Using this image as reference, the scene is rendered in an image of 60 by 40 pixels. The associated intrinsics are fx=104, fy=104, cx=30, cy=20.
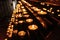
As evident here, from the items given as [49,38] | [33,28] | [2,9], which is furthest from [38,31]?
[2,9]

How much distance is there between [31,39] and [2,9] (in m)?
6.70

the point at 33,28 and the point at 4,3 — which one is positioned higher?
the point at 33,28

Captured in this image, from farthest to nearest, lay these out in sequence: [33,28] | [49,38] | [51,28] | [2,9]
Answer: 1. [2,9]
2. [33,28]
3. [51,28]
4. [49,38]

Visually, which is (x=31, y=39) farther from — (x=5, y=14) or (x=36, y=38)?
(x=5, y=14)

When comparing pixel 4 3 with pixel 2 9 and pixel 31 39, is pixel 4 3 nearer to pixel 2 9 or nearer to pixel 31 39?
pixel 2 9

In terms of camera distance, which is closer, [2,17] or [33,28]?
[33,28]

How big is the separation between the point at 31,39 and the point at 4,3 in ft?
22.1

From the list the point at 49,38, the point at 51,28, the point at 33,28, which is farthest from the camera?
the point at 33,28

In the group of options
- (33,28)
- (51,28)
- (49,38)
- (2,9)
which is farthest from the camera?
(2,9)

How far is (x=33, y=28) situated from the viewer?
1397 mm

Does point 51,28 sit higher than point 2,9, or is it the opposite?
point 51,28

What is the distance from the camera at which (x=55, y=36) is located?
1.09 meters

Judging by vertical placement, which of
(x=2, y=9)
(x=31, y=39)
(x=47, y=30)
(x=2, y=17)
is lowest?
(x=2, y=17)

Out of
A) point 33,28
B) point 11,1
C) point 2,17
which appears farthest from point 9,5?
point 33,28
